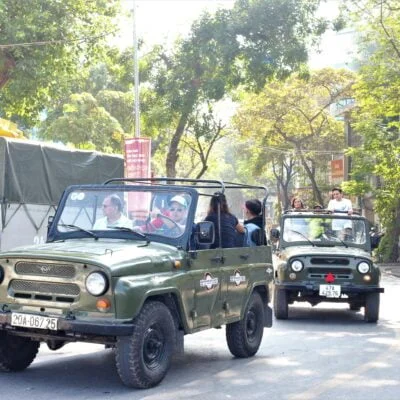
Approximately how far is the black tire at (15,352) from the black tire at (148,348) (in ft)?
4.26

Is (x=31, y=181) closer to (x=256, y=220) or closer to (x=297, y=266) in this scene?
(x=297, y=266)

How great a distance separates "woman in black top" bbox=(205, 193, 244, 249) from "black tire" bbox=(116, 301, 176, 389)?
130 centimetres

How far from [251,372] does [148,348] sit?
155 cm

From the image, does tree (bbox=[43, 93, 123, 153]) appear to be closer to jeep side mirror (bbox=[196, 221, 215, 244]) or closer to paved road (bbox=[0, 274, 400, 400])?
paved road (bbox=[0, 274, 400, 400])

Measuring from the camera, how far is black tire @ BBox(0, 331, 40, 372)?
23.7 ft

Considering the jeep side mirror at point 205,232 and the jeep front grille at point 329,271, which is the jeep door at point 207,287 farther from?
the jeep front grille at point 329,271

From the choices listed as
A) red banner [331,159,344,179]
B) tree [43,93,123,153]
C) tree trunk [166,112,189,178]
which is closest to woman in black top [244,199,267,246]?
tree trunk [166,112,189,178]

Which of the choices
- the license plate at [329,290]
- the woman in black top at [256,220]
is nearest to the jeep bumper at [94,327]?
the woman in black top at [256,220]

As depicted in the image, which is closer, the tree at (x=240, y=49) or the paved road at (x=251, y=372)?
the paved road at (x=251, y=372)

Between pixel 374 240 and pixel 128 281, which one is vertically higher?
pixel 374 240

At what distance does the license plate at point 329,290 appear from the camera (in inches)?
468

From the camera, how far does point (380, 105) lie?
26.8 meters

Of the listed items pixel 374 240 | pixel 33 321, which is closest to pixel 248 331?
pixel 33 321

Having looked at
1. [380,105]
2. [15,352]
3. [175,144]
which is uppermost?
[380,105]
